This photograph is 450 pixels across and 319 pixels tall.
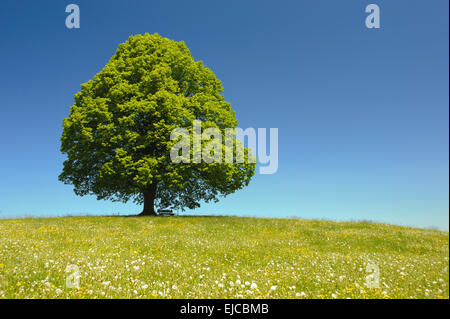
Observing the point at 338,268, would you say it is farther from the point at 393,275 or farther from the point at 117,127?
the point at 117,127

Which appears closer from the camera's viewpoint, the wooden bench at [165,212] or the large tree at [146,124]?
the large tree at [146,124]

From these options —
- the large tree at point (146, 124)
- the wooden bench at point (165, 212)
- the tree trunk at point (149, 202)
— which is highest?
the large tree at point (146, 124)

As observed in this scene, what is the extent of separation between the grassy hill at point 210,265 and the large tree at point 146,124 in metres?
7.96

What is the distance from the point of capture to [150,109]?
2547 centimetres

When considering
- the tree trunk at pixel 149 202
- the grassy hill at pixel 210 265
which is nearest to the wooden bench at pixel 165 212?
the tree trunk at pixel 149 202

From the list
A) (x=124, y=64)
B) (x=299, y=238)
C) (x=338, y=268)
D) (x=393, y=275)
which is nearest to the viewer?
(x=393, y=275)

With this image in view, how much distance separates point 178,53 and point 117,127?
933cm

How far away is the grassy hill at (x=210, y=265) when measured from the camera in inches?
314

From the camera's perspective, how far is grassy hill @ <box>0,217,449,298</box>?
26.1ft

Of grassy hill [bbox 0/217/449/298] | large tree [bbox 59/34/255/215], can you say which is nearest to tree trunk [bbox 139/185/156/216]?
large tree [bbox 59/34/255/215]

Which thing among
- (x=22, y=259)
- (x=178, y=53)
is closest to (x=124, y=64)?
(x=178, y=53)

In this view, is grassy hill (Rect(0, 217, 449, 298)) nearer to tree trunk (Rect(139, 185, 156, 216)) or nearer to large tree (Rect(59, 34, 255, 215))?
large tree (Rect(59, 34, 255, 215))

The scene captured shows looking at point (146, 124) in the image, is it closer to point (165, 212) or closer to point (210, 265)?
point (165, 212)

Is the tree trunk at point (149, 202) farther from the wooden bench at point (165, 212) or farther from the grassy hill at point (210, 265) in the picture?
the grassy hill at point (210, 265)
